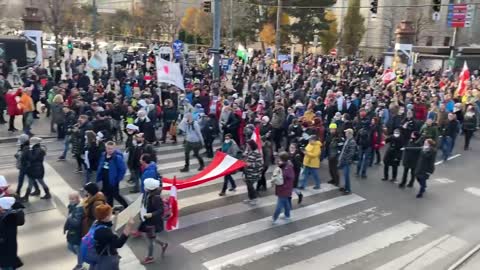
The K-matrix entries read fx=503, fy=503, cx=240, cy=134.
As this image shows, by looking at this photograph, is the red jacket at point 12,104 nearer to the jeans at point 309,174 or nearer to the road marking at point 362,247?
the jeans at point 309,174

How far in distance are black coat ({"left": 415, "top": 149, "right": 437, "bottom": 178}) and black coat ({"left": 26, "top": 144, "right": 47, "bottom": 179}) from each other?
8.41 metres

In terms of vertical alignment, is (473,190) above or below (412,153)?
below

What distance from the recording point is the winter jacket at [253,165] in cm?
1058

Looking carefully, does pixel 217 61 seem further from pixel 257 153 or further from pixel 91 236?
pixel 91 236

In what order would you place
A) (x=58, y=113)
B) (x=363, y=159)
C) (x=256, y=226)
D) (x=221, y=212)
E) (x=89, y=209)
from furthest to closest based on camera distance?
(x=58, y=113), (x=363, y=159), (x=221, y=212), (x=256, y=226), (x=89, y=209)

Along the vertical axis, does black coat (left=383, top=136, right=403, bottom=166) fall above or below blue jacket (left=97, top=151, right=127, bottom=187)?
below

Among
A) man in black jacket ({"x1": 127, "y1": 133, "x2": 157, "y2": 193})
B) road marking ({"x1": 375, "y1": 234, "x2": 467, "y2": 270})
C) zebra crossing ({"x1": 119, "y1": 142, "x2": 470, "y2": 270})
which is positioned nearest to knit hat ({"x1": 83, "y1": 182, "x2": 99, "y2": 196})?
zebra crossing ({"x1": 119, "y1": 142, "x2": 470, "y2": 270})

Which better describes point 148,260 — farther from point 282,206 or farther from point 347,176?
point 347,176

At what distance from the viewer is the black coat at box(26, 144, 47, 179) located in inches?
392

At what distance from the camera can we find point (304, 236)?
9469mm

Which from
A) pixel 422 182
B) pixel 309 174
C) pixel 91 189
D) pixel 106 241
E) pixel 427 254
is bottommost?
pixel 427 254

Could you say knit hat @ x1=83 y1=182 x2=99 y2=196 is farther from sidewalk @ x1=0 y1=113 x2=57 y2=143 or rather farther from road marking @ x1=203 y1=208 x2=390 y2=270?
sidewalk @ x1=0 y1=113 x2=57 y2=143

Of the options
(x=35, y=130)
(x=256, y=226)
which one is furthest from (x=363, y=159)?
(x=35, y=130)

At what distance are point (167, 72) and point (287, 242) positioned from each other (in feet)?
28.7
